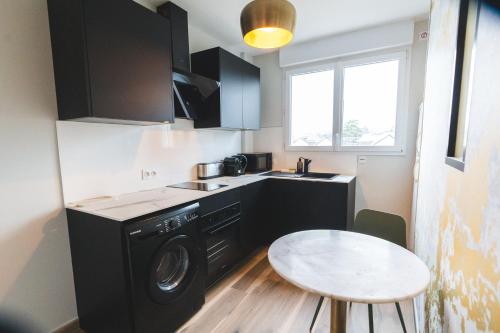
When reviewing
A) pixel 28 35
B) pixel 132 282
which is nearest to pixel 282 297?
pixel 132 282

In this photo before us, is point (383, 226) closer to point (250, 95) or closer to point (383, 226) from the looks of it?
point (383, 226)

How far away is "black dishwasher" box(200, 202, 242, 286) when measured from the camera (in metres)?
2.00

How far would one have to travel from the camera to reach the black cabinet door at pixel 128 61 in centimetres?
143

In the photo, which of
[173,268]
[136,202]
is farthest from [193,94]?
[173,268]

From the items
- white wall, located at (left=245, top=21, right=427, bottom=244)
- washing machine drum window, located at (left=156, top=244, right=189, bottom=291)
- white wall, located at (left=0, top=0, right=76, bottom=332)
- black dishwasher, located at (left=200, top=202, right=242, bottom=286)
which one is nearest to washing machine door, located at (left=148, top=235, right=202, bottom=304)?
washing machine drum window, located at (left=156, top=244, right=189, bottom=291)

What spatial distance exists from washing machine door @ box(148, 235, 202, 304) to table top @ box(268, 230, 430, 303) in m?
0.77

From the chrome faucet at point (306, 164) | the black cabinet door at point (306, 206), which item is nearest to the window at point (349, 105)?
the chrome faucet at point (306, 164)

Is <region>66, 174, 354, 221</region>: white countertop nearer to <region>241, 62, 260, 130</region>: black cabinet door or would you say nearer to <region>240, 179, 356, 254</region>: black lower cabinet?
<region>240, 179, 356, 254</region>: black lower cabinet

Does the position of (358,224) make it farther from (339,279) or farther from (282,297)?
(339,279)

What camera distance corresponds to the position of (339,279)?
2.99ft

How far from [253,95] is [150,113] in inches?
65.0

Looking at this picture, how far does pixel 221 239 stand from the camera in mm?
2143

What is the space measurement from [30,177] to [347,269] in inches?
76.0

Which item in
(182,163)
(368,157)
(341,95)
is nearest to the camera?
(182,163)
